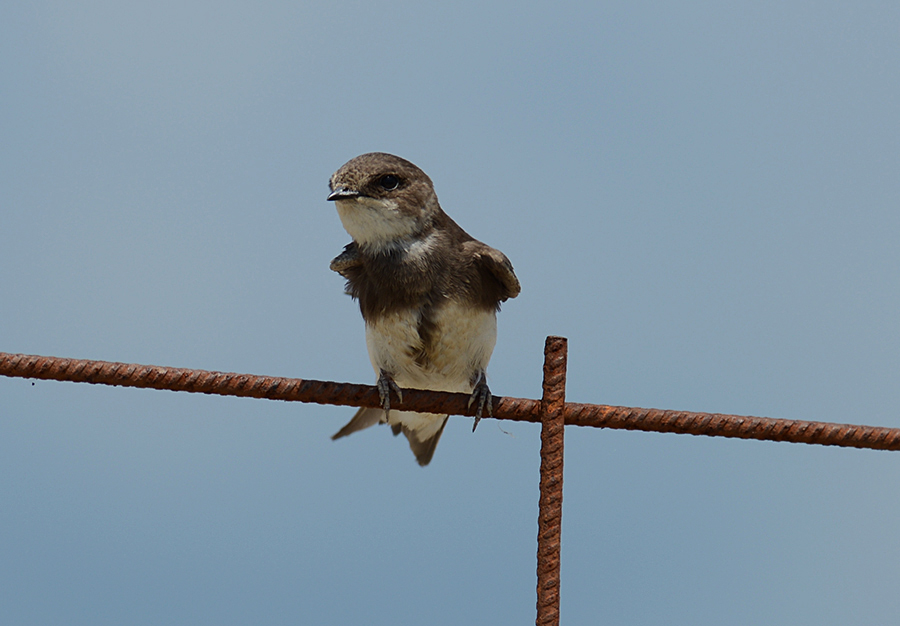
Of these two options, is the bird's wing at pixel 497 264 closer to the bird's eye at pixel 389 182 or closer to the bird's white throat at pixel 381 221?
the bird's white throat at pixel 381 221

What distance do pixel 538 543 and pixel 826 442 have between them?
0.92 metres

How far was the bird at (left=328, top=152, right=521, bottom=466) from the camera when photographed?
12.6ft

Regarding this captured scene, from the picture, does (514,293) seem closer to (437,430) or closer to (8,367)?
(437,430)

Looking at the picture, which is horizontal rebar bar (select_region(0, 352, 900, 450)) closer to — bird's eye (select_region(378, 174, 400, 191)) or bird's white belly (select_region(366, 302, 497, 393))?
bird's white belly (select_region(366, 302, 497, 393))

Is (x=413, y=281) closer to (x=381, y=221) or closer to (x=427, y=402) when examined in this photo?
(x=381, y=221)

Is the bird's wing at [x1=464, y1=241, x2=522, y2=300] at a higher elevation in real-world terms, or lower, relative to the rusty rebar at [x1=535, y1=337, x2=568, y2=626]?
higher

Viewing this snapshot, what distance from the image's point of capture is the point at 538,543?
2336 millimetres

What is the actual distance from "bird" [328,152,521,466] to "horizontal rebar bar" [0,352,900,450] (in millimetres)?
1165

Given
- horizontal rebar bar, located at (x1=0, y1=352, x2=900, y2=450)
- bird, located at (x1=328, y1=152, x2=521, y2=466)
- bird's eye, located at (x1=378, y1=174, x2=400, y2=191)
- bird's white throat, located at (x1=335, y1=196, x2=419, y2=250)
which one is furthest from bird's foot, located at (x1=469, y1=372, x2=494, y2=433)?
bird's eye, located at (x1=378, y1=174, x2=400, y2=191)

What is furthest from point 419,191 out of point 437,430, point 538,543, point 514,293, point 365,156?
point 538,543

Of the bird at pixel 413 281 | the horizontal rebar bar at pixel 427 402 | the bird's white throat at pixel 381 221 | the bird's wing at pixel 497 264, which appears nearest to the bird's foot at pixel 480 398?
the bird at pixel 413 281

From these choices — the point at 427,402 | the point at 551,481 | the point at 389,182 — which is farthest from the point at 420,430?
the point at 551,481

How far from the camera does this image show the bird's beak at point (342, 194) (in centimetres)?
388

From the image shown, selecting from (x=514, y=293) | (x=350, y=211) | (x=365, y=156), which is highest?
(x=365, y=156)
